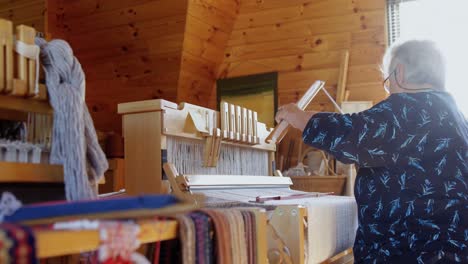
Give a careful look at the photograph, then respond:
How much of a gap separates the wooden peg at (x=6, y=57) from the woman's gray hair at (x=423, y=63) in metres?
1.10

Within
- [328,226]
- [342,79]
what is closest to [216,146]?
[328,226]

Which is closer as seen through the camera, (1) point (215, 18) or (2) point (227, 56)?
(1) point (215, 18)

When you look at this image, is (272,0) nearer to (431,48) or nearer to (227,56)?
A: (227,56)

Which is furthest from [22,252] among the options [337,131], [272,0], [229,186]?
[272,0]

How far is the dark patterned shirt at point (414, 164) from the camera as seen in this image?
1.48 m

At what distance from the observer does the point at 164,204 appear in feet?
2.46

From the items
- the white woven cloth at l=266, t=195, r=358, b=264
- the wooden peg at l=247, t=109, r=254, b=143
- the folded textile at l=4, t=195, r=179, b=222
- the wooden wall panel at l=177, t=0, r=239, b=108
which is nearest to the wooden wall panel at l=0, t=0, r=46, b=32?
the wooden wall panel at l=177, t=0, r=239, b=108

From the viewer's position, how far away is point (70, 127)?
3.31ft

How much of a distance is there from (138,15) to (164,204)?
9.33ft

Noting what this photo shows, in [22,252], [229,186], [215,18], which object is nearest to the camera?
[22,252]

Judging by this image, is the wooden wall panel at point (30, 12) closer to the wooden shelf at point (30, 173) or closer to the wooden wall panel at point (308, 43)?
the wooden wall panel at point (308, 43)

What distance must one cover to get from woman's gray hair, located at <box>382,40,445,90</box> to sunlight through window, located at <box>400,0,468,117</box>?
5.53 feet

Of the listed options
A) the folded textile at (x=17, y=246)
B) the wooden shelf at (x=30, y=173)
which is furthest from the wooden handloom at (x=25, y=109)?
the folded textile at (x=17, y=246)

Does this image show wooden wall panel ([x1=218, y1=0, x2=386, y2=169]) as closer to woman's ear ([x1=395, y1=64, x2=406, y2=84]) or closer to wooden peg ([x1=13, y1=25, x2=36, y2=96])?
woman's ear ([x1=395, y1=64, x2=406, y2=84])
